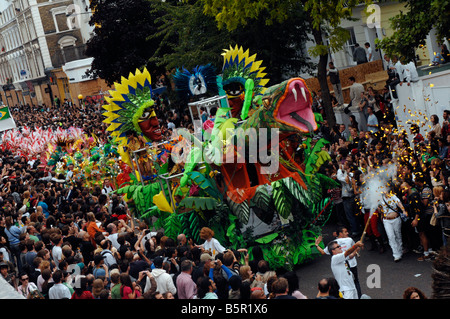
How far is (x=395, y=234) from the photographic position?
11.3 m

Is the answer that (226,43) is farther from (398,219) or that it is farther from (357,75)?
(398,219)

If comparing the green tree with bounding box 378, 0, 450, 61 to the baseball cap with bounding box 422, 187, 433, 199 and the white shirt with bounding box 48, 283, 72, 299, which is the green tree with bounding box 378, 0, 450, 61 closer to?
the baseball cap with bounding box 422, 187, 433, 199

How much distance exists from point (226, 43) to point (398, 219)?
1260cm

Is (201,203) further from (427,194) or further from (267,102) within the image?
(427,194)

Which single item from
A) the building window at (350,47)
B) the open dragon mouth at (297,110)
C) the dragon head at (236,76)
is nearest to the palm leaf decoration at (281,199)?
the open dragon mouth at (297,110)

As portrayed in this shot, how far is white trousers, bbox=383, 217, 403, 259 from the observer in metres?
11.2

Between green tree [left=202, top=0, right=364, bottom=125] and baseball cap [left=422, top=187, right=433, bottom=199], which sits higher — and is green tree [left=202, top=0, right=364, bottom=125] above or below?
above

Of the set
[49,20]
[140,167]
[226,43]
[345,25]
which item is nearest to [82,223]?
[140,167]

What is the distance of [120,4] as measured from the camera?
31484 millimetres

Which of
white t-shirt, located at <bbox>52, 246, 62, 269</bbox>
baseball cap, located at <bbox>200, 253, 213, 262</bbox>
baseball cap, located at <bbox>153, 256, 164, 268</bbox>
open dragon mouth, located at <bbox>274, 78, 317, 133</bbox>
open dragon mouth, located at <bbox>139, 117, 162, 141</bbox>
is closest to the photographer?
baseball cap, located at <bbox>200, 253, 213, 262</bbox>

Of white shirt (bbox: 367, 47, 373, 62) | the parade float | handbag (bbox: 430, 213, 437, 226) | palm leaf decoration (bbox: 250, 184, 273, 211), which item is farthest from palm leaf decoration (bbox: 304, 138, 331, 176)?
white shirt (bbox: 367, 47, 373, 62)

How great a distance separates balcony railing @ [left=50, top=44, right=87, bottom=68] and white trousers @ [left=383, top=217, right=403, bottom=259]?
54530mm

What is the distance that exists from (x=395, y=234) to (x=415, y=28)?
4.62 m
